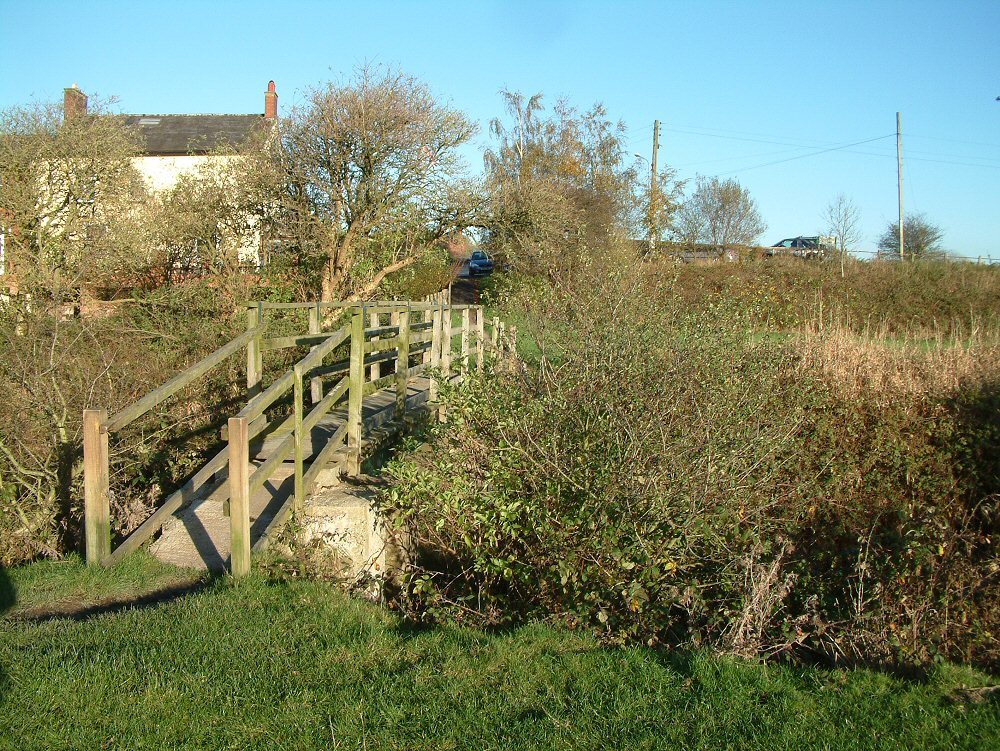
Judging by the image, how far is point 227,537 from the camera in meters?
6.33

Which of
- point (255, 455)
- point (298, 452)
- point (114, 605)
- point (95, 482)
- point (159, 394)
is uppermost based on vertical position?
point (159, 394)

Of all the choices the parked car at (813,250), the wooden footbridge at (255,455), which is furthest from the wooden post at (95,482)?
the parked car at (813,250)

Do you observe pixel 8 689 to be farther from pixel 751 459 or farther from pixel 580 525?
pixel 751 459

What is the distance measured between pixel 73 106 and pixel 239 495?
16.2 m

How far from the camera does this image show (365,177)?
1708 cm

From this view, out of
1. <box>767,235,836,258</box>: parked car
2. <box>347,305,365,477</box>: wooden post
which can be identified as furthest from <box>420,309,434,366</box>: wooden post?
<box>767,235,836,258</box>: parked car

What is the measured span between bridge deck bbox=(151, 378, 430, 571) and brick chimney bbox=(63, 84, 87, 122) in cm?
1215

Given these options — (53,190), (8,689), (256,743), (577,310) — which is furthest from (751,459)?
(53,190)

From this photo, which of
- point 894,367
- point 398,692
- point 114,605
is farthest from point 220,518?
point 894,367

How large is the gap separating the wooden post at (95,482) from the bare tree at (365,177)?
1167cm

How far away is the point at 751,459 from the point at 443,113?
12.9m

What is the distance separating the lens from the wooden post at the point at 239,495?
5371mm

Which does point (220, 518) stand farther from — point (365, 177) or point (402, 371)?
point (365, 177)

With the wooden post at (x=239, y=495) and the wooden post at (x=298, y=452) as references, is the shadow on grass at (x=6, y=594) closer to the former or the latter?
the wooden post at (x=239, y=495)
